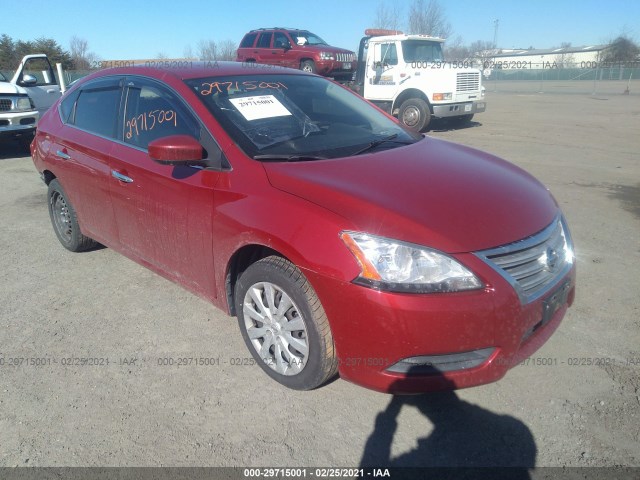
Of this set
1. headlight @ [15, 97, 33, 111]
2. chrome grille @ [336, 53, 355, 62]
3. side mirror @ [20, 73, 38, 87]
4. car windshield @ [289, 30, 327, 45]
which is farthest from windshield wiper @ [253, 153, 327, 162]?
car windshield @ [289, 30, 327, 45]

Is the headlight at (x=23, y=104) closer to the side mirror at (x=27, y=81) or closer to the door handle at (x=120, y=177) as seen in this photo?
the side mirror at (x=27, y=81)

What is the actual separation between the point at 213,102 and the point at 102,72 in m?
1.63

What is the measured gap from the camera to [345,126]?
3.52m

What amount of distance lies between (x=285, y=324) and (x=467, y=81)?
11918 millimetres

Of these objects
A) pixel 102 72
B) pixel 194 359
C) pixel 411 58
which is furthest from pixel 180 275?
pixel 411 58

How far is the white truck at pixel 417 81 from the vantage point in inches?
492

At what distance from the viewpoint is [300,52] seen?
664 inches

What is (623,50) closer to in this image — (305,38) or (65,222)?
(305,38)

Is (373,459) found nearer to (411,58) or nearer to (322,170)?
(322,170)

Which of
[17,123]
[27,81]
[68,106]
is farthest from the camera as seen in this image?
[27,81]

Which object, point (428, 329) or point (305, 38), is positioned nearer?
point (428, 329)

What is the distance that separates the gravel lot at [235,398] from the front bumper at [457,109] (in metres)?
8.83

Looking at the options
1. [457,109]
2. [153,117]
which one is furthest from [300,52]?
[153,117]

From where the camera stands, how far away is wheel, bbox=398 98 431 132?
12.6 metres
